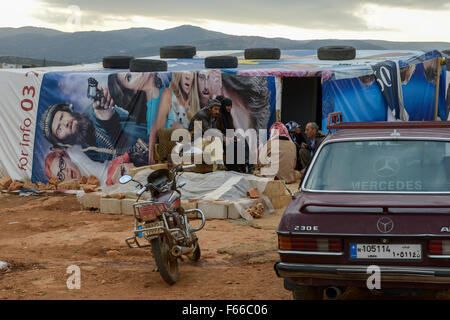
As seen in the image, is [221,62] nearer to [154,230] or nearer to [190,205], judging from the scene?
[190,205]

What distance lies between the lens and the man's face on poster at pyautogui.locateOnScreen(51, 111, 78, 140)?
1494 centimetres

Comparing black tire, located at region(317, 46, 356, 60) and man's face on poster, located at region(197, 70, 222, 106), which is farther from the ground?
black tire, located at region(317, 46, 356, 60)

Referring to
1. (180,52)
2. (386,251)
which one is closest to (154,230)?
(386,251)

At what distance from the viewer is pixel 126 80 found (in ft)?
47.4

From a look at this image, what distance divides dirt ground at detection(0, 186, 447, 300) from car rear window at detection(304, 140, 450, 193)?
4.09 ft

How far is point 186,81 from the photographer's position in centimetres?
1453

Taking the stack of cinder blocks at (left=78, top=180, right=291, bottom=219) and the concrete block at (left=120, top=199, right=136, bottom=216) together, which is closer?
the stack of cinder blocks at (left=78, top=180, right=291, bottom=219)

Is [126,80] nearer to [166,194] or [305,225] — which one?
[166,194]

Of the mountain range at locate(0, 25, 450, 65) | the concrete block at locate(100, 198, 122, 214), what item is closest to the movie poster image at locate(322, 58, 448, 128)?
the concrete block at locate(100, 198, 122, 214)

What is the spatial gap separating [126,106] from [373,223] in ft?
33.4

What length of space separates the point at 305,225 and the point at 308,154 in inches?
345

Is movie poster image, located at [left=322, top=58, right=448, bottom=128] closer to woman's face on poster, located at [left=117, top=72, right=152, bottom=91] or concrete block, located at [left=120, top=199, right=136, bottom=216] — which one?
woman's face on poster, located at [left=117, top=72, right=152, bottom=91]

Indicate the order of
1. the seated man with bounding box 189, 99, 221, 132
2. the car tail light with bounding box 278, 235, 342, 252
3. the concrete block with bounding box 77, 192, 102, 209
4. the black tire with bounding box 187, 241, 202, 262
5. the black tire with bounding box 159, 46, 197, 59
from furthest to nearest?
the black tire with bounding box 159, 46, 197, 59 < the seated man with bounding box 189, 99, 221, 132 < the concrete block with bounding box 77, 192, 102, 209 < the black tire with bounding box 187, 241, 202, 262 < the car tail light with bounding box 278, 235, 342, 252

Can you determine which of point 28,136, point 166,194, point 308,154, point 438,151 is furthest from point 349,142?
point 28,136
